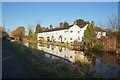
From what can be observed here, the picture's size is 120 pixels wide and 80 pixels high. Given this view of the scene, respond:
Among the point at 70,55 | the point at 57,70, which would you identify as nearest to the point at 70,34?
the point at 70,55

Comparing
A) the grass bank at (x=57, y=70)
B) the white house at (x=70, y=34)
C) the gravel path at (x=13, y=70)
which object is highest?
the white house at (x=70, y=34)

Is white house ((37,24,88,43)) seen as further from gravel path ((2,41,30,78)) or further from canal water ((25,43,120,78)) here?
gravel path ((2,41,30,78))

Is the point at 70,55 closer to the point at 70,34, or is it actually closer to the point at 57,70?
the point at 57,70

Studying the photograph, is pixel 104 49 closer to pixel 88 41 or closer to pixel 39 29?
pixel 88 41

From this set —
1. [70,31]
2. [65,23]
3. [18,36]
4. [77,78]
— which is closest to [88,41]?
[70,31]

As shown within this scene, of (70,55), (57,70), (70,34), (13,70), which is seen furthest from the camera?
(70,34)

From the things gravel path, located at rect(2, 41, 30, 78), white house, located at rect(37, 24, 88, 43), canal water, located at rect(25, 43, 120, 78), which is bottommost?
canal water, located at rect(25, 43, 120, 78)

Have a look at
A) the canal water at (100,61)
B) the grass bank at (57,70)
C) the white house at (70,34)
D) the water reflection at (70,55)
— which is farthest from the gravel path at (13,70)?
the white house at (70,34)

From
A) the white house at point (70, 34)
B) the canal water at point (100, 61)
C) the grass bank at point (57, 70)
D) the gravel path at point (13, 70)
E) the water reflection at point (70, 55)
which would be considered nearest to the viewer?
the gravel path at point (13, 70)

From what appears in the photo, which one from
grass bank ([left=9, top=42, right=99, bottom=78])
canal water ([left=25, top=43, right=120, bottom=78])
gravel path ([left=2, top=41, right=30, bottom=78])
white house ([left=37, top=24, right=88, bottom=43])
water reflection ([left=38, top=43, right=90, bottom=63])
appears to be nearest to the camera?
gravel path ([left=2, top=41, right=30, bottom=78])

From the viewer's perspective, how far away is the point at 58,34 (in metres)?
76.4

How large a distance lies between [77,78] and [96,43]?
101 ft

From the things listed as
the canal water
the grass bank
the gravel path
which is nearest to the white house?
the canal water

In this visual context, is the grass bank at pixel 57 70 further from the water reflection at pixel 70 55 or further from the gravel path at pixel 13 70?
the water reflection at pixel 70 55
